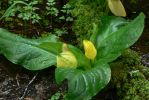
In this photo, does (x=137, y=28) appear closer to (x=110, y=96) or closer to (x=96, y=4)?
(x=110, y=96)

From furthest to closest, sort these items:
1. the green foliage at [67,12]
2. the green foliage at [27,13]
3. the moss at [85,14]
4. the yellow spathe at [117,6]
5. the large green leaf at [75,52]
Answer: the green foliage at [67,12] < the green foliage at [27,13] < the moss at [85,14] < the yellow spathe at [117,6] < the large green leaf at [75,52]

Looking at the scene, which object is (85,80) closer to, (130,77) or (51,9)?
(130,77)

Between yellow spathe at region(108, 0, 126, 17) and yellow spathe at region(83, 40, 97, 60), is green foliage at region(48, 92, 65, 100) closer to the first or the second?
yellow spathe at region(83, 40, 97, 60)

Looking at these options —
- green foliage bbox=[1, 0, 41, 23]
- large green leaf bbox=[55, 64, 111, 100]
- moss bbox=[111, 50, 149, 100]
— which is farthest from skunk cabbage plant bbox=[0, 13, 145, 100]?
green foliage bbox=[1, 0, 41, 23]

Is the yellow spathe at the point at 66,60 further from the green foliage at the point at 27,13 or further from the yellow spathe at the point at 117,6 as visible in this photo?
the green foliage at the point at 27,13

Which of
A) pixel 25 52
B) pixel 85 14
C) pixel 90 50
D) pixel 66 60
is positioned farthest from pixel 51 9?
pixel 66 60

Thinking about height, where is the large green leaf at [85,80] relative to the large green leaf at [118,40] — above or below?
below

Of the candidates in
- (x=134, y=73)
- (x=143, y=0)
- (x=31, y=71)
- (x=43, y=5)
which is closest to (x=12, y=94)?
(x=31, y=71)

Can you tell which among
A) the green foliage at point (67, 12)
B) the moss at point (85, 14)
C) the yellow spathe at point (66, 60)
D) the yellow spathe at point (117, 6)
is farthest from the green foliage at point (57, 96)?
the green foliage at point (67, 12)
